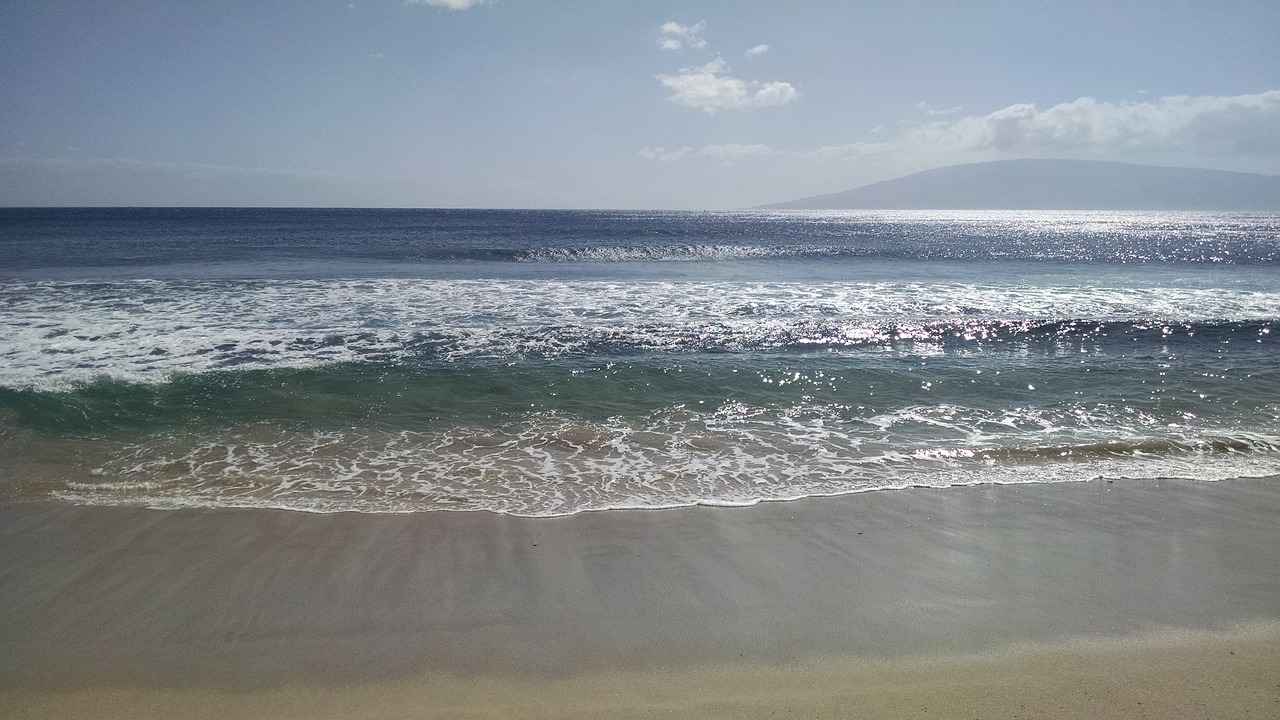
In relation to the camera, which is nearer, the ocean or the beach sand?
the beach sand

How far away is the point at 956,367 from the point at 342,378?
470 inches

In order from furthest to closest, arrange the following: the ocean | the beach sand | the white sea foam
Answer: the ocean
the white sea foam
the beach sand

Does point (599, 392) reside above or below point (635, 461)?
above

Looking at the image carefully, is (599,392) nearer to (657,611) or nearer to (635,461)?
(635,461)

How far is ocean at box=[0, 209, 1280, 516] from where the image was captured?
785cm

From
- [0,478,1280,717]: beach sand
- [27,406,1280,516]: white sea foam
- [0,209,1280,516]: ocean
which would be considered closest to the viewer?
[0,478,1280,717]: beach sand

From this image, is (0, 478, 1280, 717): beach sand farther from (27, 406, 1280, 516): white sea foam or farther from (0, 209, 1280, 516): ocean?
(0, 209, 1280, 516): ocean

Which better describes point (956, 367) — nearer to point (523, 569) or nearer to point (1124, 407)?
point (1124, 407)

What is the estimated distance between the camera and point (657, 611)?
5156mm

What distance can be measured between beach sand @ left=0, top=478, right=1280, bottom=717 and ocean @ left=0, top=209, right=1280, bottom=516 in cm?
70

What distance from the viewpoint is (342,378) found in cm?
1195

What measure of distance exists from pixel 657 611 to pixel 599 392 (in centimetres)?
639

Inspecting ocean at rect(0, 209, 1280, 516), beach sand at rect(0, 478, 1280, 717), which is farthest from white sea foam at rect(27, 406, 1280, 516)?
beach sand at rect(0, 478, 1280, 717)

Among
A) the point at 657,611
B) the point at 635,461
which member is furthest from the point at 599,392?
the point at 657,611
